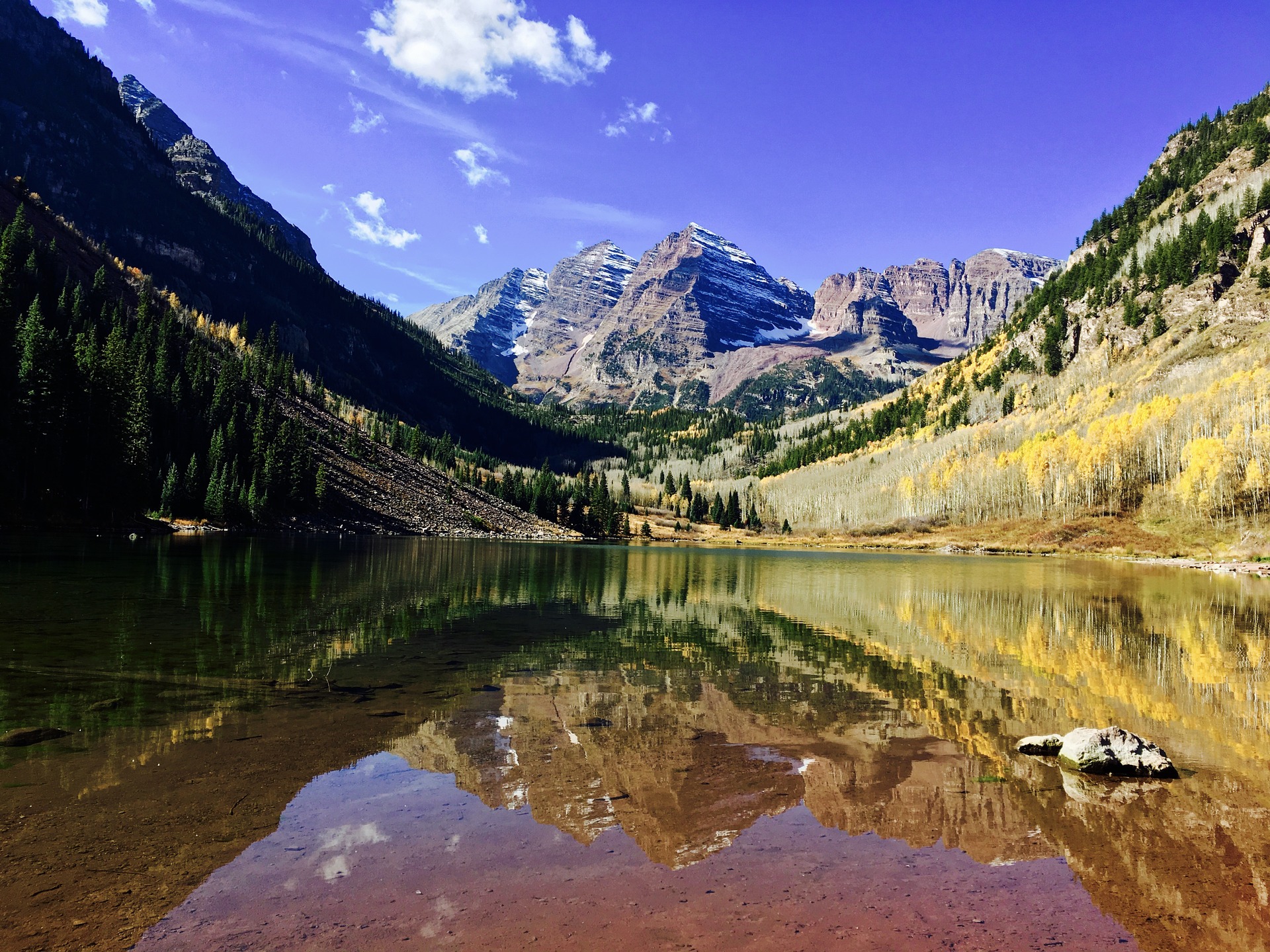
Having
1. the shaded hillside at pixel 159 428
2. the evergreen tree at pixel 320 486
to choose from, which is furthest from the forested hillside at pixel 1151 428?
the evergreen tree at pixel 320 486

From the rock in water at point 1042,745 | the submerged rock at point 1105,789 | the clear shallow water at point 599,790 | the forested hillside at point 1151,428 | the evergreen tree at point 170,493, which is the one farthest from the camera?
the forested hillside at point 1151,428

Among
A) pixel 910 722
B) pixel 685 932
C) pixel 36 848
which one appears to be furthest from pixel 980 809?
pixel 36 848

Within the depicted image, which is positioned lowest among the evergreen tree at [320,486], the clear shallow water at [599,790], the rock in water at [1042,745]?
the clear shallow water at [599,790]

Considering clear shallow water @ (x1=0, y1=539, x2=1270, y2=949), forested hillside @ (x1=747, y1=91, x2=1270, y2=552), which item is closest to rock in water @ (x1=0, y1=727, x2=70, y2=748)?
clear shallow water @ (x1=0, y1=539, x2=1270, y2=949)

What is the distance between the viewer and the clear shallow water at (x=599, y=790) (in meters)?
→ 7.35

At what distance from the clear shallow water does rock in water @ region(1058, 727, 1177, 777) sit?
452 mm

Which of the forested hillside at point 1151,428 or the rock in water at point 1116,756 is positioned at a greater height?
the forested hillside at point 1151,428

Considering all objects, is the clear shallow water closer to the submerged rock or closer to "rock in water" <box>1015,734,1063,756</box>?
the submerged rock

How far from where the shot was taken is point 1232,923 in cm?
757

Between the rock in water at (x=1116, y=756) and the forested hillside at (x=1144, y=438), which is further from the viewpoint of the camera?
the forested hillside at (x=1144, y=438)

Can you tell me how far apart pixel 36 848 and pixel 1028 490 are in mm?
161816

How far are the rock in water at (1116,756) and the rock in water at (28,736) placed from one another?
18.5 m

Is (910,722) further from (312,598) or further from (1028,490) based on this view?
(1028,490)

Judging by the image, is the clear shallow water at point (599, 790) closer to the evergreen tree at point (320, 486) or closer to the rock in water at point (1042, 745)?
the rock in water at point (1042, 745)
